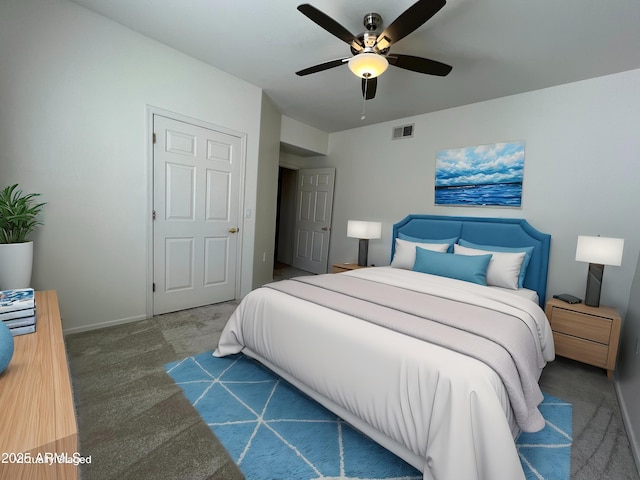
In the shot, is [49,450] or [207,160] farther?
[207,160]

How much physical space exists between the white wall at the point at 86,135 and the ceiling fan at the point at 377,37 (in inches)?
62.9

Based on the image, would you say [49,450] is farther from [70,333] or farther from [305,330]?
[70,333]

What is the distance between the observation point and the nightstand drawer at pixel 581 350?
2238 mm

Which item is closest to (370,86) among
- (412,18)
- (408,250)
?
(412,18)

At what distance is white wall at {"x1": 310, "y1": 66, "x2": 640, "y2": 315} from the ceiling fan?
160 cm

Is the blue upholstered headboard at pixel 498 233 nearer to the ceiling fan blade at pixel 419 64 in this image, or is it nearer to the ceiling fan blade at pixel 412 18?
the ceiling fan blade at pixel 419 64

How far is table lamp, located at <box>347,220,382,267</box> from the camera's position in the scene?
3.90m

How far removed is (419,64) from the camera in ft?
6.88

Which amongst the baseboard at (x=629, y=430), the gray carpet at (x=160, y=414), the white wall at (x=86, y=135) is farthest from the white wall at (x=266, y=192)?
the baseboard at (x=629, y=430)

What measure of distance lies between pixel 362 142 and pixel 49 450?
4.55 meters

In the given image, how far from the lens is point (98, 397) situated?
1.71 metres

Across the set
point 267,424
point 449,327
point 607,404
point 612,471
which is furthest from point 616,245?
point 267,424

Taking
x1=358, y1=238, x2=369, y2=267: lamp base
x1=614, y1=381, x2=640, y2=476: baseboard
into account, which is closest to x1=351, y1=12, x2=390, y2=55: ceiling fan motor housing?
x1=358, y1=238, x2=369, y2=267: lamp base

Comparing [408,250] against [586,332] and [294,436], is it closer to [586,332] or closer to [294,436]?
[586,332]
